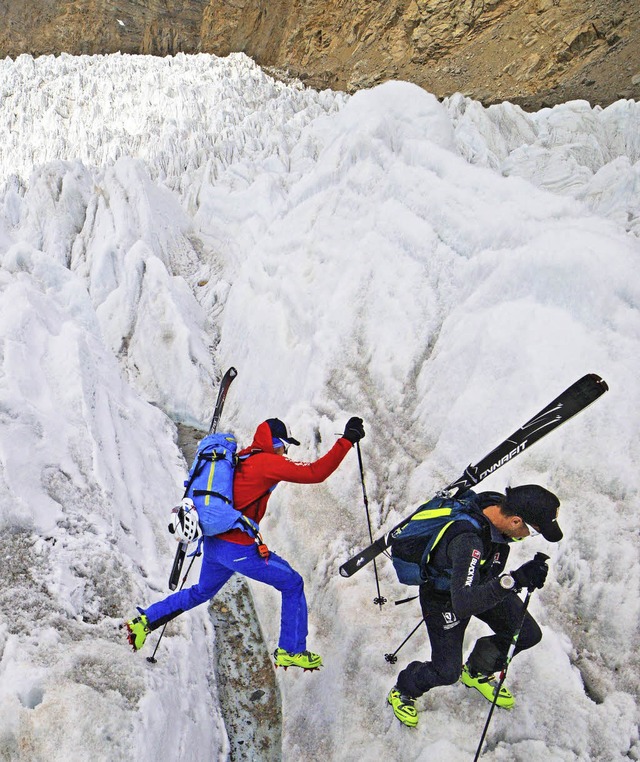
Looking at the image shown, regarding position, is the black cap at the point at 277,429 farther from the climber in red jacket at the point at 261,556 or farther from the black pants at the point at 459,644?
the black pants at the point at 459,644

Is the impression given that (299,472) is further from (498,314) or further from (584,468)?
(498,314)

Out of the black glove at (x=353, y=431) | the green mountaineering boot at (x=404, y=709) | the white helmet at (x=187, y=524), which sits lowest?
the green mountaineering boot at (x=404, y=709)

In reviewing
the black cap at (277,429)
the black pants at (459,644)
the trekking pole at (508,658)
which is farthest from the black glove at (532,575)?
the black cap at (277,429)

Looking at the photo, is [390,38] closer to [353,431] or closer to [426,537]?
[353,431]

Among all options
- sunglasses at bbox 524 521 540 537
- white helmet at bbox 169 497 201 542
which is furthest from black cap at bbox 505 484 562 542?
white helmet at bbox 169 497 201 542

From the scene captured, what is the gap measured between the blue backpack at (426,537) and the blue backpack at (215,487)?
113 cm

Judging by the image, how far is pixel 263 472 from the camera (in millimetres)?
3900

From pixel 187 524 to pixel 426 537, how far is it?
62.7 inches

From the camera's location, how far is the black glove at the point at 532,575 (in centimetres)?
271

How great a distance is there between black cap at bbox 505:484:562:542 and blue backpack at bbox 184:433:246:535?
→ 6.07 ft

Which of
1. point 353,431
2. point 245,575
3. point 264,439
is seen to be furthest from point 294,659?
point 353,431

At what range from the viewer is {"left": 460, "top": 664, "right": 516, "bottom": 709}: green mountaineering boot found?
3438mm

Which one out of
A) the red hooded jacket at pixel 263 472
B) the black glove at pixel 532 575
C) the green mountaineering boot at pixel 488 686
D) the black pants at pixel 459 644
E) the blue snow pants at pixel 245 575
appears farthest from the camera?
the blue snow pants at pixel 245 575

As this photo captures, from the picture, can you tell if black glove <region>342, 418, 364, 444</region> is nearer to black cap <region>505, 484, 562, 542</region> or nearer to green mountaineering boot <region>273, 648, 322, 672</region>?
black cap <region>505, 484, 562, 542</region>
